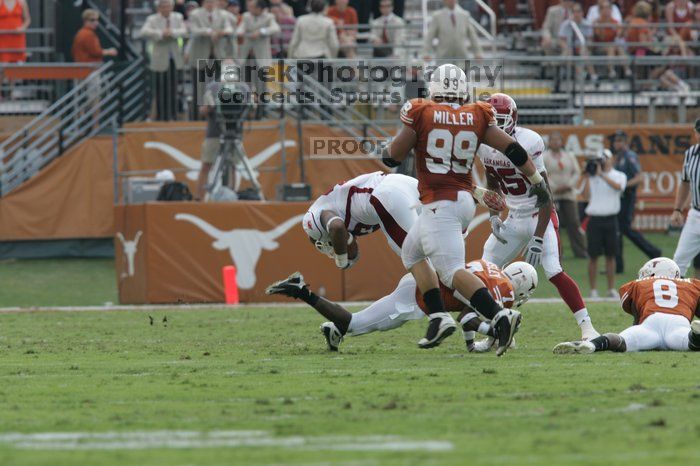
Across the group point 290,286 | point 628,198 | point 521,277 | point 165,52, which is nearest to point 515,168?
point 521,277

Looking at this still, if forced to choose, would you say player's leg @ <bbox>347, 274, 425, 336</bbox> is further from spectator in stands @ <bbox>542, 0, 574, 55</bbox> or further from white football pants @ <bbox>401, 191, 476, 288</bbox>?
spectator in stands @ <bbox>542, 0, 574, 55</bbox>

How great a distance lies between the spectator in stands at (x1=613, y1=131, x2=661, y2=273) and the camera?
18.8 meters

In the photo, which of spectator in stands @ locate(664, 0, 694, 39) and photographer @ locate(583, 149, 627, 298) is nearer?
photographer @ locate(583, 149, 627, 298)

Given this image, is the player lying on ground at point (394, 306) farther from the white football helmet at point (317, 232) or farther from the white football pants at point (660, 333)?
the white football pants at point (660, 333)

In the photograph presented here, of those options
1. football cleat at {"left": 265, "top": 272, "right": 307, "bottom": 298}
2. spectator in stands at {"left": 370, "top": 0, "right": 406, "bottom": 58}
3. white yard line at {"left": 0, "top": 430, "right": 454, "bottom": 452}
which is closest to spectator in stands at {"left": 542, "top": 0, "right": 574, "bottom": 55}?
spectator in stands at {"left": 370, "top": 0, "right": 406, "bottom": 58}

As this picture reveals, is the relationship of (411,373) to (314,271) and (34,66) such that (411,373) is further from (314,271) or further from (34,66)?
(34,66)

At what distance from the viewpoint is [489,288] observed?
980 centimetres

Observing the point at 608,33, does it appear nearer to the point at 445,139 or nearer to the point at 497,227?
the point at 497,227

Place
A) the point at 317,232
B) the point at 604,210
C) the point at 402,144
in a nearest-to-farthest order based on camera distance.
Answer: the point at 402,144 < the point at 317,232 < the point at 604,210

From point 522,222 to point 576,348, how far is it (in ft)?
4.85

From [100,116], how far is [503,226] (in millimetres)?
11201

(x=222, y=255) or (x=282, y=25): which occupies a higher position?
(x=282, y=25)

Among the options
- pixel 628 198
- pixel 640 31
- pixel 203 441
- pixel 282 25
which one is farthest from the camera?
pixel 640 31

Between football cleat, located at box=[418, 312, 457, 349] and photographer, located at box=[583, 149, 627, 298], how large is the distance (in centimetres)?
772
